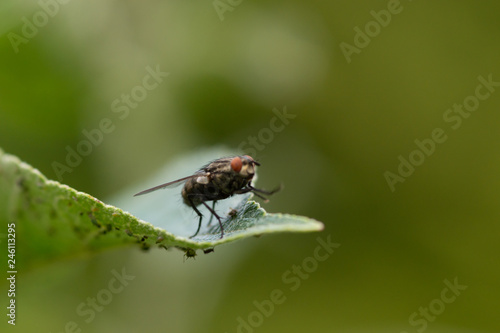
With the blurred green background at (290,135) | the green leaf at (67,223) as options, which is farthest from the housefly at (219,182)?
the green leaf at (67,223)

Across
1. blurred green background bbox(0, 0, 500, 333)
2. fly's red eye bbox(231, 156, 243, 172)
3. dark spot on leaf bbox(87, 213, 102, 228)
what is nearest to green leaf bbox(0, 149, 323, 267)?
dark spot on leaf bbox(87, 213, 102, 228)

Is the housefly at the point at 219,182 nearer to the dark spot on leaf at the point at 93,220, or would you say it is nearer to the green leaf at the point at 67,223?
the green leaf at the point at 67,223

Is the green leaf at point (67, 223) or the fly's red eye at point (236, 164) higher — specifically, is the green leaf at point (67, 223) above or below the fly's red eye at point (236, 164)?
below

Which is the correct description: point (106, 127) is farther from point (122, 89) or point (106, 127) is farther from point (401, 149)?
point (401, 149)

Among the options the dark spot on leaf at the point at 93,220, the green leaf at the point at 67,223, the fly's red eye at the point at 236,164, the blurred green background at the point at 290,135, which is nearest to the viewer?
the green leaf at the point at 67,223

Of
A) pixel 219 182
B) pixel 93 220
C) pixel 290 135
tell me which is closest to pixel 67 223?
pixel 93 220

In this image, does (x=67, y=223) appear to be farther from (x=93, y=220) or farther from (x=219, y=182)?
(x=219, y=182)
